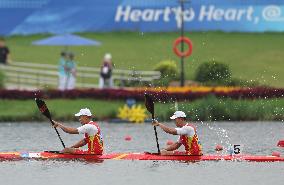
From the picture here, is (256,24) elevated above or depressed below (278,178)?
above

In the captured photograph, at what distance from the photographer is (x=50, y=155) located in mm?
46500

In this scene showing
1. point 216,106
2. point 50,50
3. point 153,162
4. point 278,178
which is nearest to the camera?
point 278,178

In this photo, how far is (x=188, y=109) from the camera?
59906 millimetres

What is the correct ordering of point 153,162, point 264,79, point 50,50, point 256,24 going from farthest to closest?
point 50,50 < point 256,24 < point 264,79 < point 153,162

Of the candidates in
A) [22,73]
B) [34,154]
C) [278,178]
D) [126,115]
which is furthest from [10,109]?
[278,178]

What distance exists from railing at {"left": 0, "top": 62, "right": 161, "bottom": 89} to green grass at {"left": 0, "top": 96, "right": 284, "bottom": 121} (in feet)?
13.9

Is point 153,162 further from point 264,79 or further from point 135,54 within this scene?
point 135,54

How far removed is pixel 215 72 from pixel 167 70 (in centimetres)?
294

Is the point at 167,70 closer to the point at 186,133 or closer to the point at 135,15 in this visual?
the point at 135,15

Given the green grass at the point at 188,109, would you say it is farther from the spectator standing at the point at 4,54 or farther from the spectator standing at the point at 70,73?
the spectator standing at the point at 4,54

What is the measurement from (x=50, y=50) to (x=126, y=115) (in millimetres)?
20698

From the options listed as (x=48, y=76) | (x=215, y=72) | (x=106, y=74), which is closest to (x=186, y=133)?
(x=215, y=72)

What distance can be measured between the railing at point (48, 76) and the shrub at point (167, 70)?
0.27m

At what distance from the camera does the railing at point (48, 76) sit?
66.9 m
